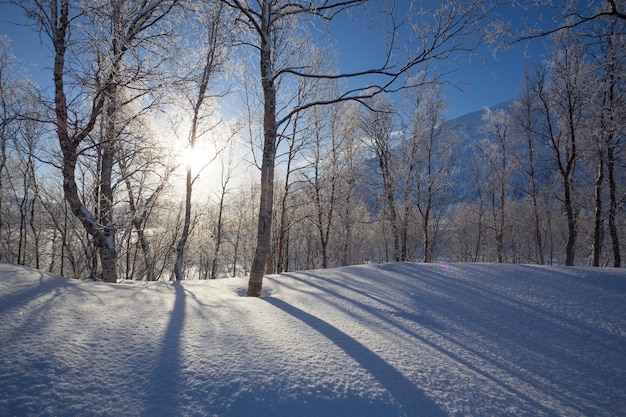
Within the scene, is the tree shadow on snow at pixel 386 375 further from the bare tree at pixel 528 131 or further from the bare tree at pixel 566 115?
the bare tree at pixel 528 131

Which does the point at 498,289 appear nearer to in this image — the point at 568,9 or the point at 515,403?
the point at 515,403

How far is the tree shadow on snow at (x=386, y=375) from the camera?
1356 millimetres

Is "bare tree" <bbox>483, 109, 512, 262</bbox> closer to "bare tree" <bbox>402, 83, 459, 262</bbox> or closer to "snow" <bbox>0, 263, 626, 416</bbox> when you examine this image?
"bare tree" <bbox>402, 83, 459, 262</bbox>

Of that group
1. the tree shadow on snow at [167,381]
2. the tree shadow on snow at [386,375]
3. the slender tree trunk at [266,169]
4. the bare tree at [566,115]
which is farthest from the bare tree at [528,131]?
the tree shadow on snow at [167,381]

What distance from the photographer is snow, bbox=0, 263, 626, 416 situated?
4.27 feet

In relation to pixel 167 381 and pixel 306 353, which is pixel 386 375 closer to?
pixel 306 353

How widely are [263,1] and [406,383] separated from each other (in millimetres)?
5576

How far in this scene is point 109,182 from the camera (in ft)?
18.5

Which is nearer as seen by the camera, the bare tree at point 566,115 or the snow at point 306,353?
the snow at point 306,353

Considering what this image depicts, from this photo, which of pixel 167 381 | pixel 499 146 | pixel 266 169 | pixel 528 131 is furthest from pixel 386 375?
pixel 499 146

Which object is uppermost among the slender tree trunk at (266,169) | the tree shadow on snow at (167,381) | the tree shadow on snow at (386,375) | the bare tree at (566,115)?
the bare tree at (566,115)

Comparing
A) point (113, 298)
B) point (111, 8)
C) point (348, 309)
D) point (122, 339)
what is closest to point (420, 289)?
point (348, 309)

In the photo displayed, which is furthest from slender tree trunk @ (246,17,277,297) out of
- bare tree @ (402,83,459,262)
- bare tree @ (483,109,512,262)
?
bare tree @ (483,109,512,262)

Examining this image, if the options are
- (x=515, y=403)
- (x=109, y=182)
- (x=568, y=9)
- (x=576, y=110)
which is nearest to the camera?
(x=515, y=403)
